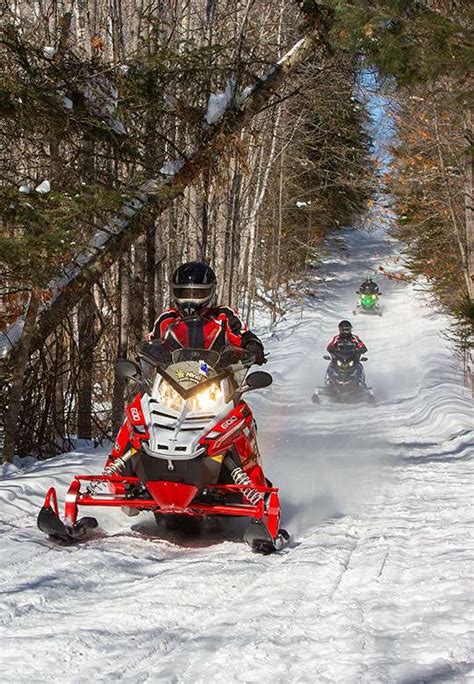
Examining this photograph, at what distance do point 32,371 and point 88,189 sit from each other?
2727mm

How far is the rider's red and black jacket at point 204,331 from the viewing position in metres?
6.22

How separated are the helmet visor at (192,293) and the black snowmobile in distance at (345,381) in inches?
390

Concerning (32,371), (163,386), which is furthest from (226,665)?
(32,371)

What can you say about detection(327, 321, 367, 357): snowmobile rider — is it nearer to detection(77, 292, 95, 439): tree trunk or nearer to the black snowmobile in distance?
the black snowmobile in distance

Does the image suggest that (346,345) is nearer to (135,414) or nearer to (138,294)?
(138,294)

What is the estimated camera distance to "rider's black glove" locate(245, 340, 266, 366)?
20.4 feet

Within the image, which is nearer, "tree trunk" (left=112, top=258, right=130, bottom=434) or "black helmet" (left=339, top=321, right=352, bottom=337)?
"tree trunk" (left=112, top=258, right=130, bottom=434)

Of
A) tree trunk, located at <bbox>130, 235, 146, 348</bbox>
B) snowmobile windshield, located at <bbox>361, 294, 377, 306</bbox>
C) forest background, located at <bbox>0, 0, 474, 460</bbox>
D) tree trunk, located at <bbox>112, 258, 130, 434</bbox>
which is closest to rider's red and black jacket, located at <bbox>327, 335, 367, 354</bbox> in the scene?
tree trunk, located at <bbox>112, 258, 130, 434</bbox>

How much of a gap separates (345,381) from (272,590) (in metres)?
12.5

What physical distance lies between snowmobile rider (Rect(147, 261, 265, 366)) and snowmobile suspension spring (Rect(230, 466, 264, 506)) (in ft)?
3.16

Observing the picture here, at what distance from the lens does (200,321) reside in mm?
6293

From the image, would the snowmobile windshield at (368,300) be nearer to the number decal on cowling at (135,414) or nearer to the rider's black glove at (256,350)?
the rider's black glove at (256,350)

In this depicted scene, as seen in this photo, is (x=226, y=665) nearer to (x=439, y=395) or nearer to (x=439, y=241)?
(x=439, y=395)

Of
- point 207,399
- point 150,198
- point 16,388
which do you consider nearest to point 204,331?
point 207,399
